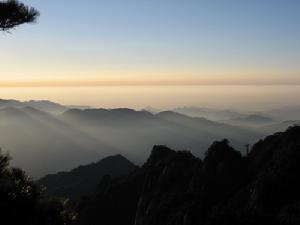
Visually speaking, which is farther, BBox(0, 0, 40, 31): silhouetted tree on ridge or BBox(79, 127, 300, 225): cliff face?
BBox(79, 127, 300, 225): cliff face

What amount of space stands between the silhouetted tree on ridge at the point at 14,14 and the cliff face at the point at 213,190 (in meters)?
27.2

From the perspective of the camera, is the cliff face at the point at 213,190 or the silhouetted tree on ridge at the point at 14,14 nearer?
the silhouetted tree on ridge at the point at 14,14

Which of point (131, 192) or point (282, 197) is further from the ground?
point (282, 197)

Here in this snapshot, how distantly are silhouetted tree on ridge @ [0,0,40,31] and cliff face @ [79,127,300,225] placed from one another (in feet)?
89.2

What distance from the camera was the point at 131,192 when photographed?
4414 inches

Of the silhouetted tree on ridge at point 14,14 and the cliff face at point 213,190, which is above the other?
the silhouetted tree on ridge at point 14,14

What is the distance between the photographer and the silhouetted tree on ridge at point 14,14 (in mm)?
17688

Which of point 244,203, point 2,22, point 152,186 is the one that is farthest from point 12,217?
point 152,186

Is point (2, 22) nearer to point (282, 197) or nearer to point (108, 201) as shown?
point (282, 197)

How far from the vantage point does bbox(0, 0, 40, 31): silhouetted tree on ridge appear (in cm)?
1769

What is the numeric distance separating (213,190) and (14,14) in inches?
2417

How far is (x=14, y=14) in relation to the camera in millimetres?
17953

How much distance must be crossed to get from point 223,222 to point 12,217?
2880 cm

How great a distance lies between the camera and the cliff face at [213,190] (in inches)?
2275
